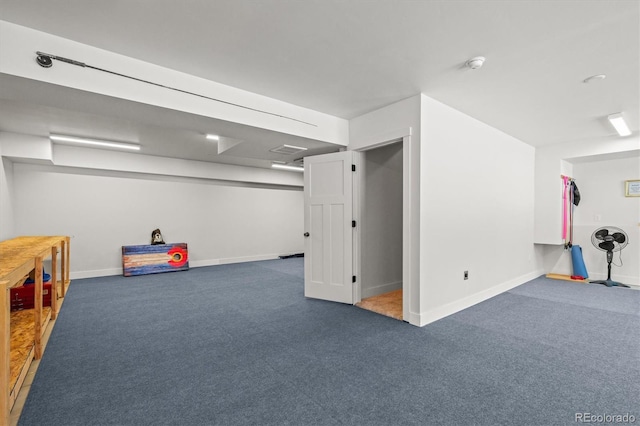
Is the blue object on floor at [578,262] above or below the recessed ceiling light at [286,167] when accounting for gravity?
below

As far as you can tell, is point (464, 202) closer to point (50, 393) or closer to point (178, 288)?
point (50, 393)

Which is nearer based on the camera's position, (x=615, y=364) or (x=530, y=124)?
(x=615, y=364)

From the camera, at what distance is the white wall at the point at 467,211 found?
340cm

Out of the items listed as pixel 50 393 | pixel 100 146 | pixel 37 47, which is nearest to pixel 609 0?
pixel 37 47

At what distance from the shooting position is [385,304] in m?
4.06

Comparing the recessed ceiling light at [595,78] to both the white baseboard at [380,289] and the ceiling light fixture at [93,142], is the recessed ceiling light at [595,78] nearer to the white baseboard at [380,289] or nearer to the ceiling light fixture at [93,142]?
the white baseboard at [380,289]

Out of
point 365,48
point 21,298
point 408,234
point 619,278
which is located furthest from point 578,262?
point 21,298

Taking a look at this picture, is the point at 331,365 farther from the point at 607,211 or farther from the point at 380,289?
the point at 607,211

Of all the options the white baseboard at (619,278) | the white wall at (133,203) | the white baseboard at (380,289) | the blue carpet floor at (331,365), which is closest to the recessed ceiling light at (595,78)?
the blue carpet floor at (331,365)

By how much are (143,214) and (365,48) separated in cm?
629

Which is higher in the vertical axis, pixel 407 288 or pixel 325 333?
pixel 407 288

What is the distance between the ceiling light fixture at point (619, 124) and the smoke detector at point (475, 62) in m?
2.78

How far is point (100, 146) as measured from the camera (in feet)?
18.9

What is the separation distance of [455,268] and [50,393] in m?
4.00
